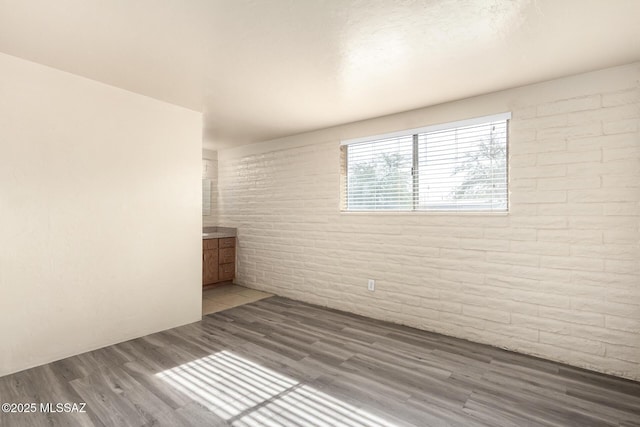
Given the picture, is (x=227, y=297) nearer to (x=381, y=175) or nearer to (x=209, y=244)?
(x=209, y=244)

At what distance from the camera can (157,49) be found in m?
2.26

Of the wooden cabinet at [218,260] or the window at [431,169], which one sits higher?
the window at [431,169]

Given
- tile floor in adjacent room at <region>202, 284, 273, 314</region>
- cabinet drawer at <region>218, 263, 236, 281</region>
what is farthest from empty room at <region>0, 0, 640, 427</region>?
cabinet drawer at <region>218, 263, 236, 281</region>

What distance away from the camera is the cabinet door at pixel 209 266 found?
16.6 ft

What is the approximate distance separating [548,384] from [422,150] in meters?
2.33

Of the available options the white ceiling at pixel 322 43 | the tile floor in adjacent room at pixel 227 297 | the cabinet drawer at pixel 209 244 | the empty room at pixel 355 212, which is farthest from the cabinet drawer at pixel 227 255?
the white ceiling at pixel 322 43

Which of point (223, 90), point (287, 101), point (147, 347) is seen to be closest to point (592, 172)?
point (287, 101)

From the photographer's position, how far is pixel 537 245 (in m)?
2.77

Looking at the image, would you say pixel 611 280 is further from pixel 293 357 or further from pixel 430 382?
pixel 293 357

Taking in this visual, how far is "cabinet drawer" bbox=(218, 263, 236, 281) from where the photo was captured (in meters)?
5.32

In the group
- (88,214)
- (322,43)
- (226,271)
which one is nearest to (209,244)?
(226,271)

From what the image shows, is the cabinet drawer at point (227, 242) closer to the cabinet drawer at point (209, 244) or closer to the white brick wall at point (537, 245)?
the cabinet drawer at point (209, 244)

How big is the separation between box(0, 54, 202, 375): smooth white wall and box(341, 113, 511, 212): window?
200 cm

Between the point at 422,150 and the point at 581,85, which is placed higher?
the point at 581,85
